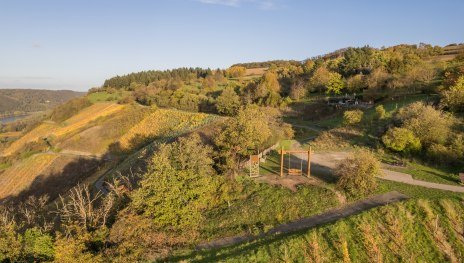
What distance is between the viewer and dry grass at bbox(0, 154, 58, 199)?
53.9 meters

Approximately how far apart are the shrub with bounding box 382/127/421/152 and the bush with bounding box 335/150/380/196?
27.2ft

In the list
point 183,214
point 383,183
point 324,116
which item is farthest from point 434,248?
point 324,116

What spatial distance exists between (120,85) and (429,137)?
12756cm

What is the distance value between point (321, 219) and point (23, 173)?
5786cm

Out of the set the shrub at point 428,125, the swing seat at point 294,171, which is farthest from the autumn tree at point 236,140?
the shrub at point 428,125

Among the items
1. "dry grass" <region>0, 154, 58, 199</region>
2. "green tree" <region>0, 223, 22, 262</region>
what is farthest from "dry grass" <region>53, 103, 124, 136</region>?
"green tree" <region>0, 223, 22, 262</region>

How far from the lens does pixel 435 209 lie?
2011 centimetres

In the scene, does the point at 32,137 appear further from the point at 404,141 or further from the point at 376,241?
the point at 376,241

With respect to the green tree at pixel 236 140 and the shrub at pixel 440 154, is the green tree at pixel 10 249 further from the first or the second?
the shrub at pixel 440 154

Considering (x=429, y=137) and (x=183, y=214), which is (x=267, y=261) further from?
(x=429, y=137)

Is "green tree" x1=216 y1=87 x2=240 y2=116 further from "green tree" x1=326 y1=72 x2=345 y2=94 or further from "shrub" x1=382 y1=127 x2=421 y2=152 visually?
"shrub" x1=382 y1=127 x2=421 y2=152

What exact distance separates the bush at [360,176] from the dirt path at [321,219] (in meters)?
0.88

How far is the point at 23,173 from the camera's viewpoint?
5841 cm

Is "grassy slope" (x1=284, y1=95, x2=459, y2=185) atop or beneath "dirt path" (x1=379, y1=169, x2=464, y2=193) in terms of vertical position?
atop
